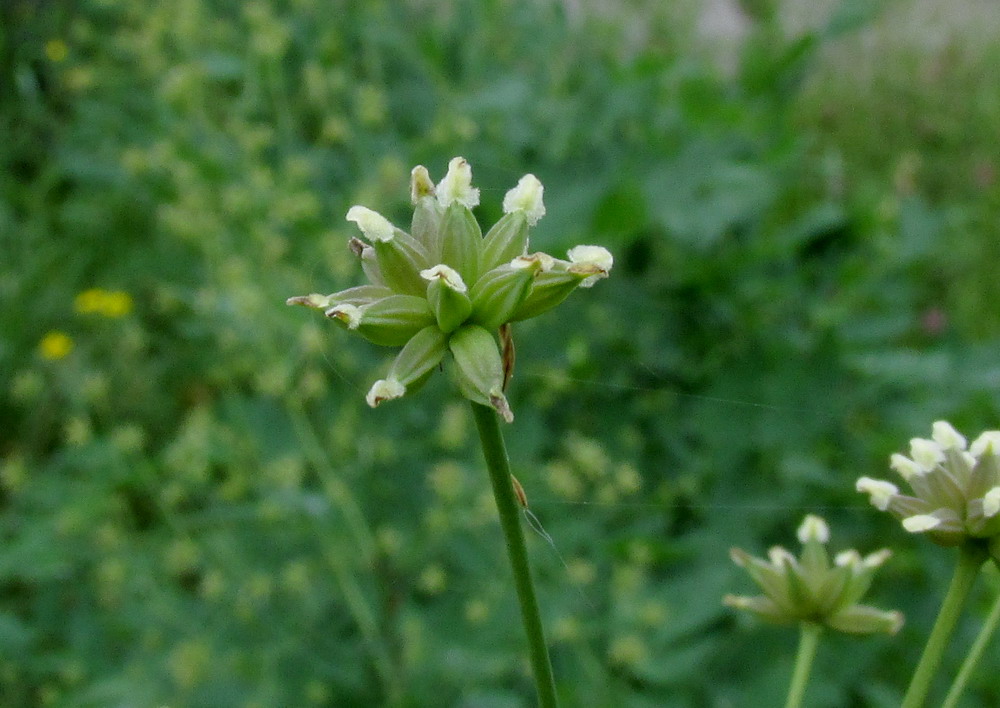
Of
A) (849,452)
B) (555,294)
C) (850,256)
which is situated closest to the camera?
(555,294)

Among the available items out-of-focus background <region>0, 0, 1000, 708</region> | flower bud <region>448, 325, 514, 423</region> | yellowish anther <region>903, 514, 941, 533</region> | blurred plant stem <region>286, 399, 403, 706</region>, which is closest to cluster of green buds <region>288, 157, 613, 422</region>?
flower bud <region>448, 325, 514, 423</region>

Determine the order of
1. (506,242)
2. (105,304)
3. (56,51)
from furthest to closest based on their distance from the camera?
(56,51), (105,304), (506,242)

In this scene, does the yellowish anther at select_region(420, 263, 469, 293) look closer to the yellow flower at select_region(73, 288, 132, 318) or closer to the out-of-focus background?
the out-of-focus background

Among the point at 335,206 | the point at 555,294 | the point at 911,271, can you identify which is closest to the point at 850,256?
the point at 911,271

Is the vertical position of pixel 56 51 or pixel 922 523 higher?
pixel 56 51

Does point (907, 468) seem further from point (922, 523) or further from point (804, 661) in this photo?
point (804, 661)

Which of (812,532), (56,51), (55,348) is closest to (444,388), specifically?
(55,348)

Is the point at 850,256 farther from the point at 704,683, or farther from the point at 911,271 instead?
the point at 704,683

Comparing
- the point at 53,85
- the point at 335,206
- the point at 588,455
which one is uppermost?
the point at 53,85

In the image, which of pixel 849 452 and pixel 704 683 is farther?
pixel 849 452
